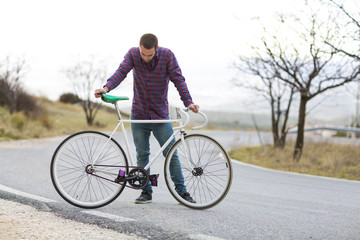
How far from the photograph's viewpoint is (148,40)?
4785 mm

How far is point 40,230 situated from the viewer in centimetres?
400

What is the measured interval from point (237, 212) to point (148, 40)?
2.15 m

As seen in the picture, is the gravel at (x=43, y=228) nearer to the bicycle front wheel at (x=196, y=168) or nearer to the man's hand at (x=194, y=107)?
the bicycle front wheel at (x=196, y=168)

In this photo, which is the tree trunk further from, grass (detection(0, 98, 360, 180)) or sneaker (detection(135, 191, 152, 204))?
sneaker (detection(135, 191, 152, 204))

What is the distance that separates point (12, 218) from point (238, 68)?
1052cm

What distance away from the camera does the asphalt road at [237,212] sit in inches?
166

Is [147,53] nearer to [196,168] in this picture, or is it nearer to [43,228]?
[196,168]

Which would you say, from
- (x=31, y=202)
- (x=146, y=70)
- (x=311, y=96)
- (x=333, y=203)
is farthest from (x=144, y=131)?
(x=311, y=96)

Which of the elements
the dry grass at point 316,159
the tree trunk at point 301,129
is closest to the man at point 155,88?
the dry grass at point 316,159

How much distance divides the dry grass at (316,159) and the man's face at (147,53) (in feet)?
23.8

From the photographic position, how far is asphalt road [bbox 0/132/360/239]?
4215 millimetres

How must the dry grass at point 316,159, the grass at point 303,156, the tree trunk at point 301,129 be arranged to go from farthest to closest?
1. the tree trunk at point 301,129
2. the grass at point 303,156
3. the dry grass at point 316,159

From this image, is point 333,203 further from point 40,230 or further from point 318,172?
point 318,172

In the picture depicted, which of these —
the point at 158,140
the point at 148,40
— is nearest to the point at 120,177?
the point at 158,140
